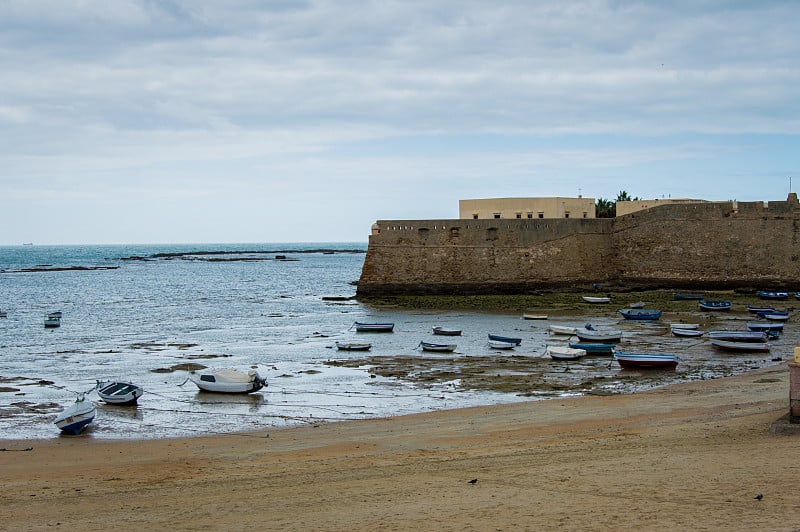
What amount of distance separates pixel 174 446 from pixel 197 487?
336 cm

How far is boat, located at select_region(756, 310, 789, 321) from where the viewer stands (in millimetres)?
30202

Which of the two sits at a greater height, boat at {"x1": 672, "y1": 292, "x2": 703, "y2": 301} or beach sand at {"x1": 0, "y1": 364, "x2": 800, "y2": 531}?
boat at {"x1": 672, "y1": 292, "x2": 703, "y2": 301}

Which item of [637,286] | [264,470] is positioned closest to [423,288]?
[637,286]

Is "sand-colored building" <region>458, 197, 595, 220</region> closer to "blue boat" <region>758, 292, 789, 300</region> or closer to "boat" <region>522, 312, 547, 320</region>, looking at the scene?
"blue boat" <region>758, 292, 789, 300</region>

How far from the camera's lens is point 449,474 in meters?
11.1

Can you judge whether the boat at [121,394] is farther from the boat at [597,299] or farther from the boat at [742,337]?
the boat at [597,299]

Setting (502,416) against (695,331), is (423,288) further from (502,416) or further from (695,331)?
Result: (502,416)

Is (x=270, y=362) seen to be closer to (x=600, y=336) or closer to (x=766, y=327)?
(x=600, y=336)

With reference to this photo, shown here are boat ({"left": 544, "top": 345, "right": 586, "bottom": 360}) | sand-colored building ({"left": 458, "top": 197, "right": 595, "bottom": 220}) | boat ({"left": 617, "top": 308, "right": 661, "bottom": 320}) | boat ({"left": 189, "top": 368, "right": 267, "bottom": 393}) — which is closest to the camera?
boat ({"left": 189, "top": 368, "right": 267, "bottom": 393})

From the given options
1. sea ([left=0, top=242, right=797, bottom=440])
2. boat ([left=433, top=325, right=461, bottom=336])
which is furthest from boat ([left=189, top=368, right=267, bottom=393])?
boat ([left=433, top=325, right=461, bottom=336])

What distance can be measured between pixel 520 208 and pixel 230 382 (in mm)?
32249

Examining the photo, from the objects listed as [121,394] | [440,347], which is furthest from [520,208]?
[121,394]

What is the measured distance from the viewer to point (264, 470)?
39.9ft

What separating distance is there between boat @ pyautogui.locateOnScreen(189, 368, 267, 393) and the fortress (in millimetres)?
24965
